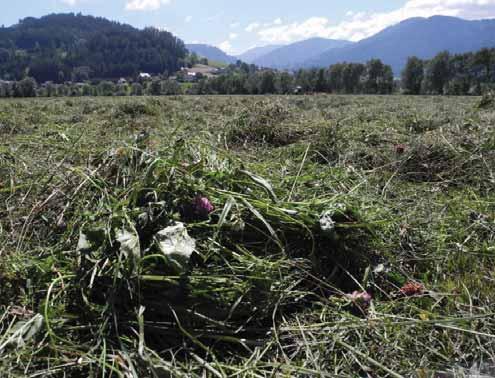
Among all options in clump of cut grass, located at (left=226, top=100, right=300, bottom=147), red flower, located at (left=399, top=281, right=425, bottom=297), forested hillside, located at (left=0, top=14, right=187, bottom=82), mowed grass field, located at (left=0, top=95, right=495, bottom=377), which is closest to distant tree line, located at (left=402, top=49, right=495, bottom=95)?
clump of cut grass, located at (left=226, top=100, right=300, bottom=147)

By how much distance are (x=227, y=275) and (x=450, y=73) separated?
73.2m

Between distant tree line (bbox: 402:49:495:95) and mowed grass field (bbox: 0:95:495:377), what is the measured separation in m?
64.2

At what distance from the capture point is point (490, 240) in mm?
2631

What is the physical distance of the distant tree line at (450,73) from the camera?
199 ft

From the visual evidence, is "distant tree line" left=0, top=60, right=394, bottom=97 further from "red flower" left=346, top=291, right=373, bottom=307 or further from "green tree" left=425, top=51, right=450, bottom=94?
"red flower" left=346, top=291, right=373, bottom=307

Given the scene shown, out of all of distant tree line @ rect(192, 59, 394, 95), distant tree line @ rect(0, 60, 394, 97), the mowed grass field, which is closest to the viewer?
the mowed grass field

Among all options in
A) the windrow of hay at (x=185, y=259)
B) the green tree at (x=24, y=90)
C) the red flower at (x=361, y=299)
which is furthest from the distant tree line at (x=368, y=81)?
the red flower at (x=361, y=299)

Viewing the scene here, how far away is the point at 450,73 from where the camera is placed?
2562 inches

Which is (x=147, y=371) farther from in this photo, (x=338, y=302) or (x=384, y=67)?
(x=384, y=67)

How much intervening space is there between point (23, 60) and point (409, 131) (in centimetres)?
17813

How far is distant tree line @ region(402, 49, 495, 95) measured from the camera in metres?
60.5

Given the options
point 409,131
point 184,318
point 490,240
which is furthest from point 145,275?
point 409,131

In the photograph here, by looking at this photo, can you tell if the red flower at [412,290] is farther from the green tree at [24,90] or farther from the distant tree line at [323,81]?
the distant tree line at [323,81]

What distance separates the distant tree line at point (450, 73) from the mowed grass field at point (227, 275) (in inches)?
2527
